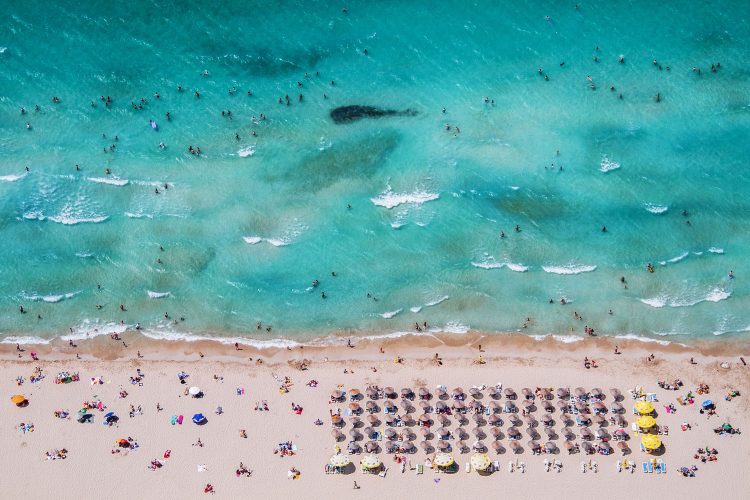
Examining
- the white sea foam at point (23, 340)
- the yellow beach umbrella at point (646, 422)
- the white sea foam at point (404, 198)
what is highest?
the white sea foam at point (404, 198)

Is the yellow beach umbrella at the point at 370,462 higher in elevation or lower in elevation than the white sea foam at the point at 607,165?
lower

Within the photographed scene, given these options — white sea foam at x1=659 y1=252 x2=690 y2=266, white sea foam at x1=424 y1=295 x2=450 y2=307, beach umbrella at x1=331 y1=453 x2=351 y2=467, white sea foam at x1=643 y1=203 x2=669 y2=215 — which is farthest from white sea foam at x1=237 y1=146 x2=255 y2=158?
white sea foam at x1=659 y1=252 x2=690 y2=266

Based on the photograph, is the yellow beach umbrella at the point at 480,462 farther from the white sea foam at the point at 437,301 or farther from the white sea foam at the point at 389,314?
the white sea foam at the point at 389,314

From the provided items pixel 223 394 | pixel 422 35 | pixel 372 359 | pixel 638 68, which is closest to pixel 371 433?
pixel 372 359

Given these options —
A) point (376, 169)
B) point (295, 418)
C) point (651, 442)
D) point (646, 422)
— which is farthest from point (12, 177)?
point (651, 442)

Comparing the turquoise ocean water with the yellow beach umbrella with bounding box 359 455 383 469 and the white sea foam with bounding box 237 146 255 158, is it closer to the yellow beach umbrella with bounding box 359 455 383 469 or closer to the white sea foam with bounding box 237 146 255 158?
the white sea foam with bounding box 237 146 255 158

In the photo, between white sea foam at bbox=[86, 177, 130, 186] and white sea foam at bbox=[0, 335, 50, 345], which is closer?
white sea foam at bbox=[0, 335, 50, 345]

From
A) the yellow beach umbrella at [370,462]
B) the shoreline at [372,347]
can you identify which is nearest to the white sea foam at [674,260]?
the shoreline at [372,347]
